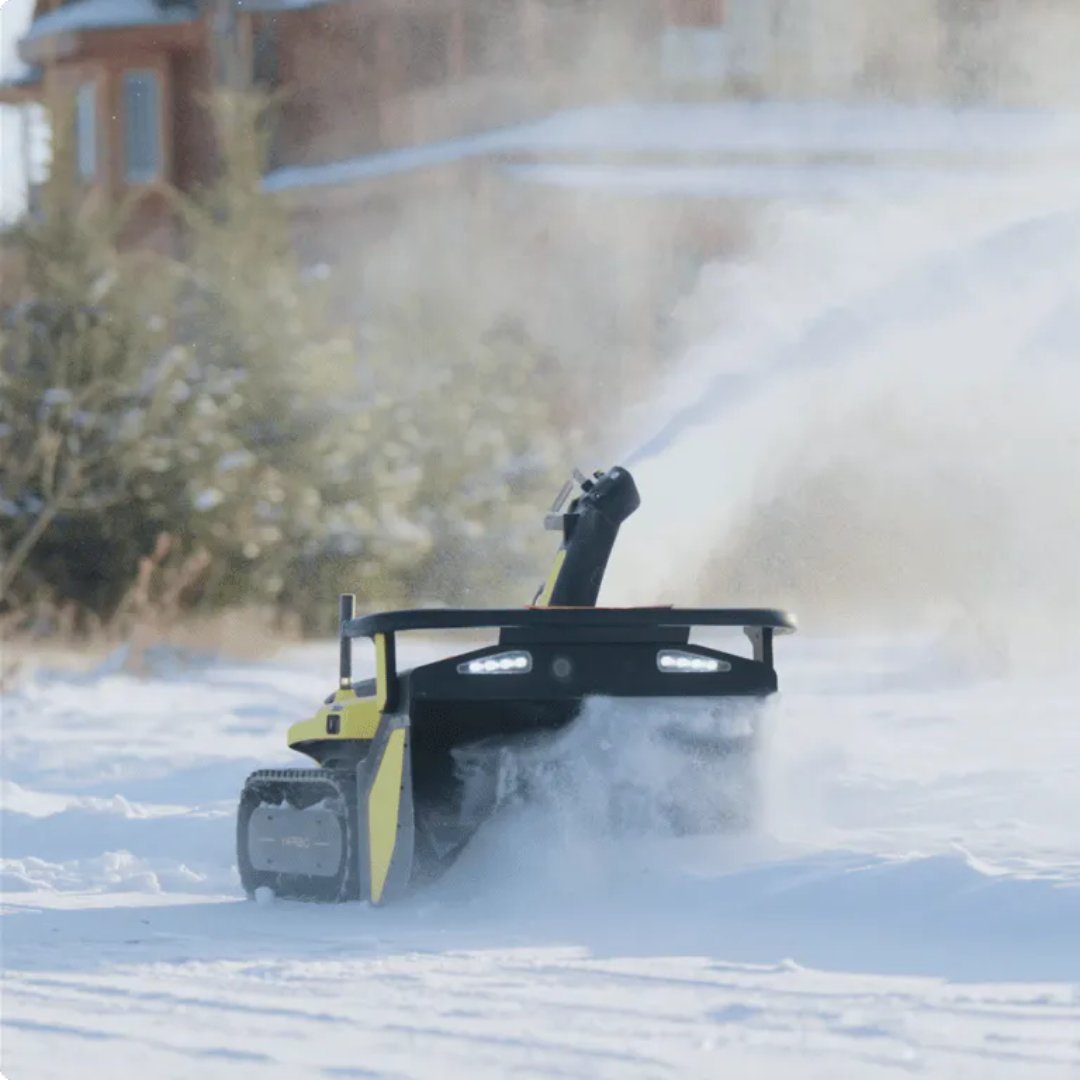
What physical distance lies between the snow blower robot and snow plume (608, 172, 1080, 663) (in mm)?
6872

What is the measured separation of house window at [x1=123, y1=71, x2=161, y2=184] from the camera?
29859mm

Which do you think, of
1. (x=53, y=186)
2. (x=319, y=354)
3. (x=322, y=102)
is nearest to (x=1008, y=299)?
(x=319, y=354)

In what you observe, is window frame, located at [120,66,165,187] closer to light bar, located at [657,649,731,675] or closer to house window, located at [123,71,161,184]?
house window, located at [123,71,161,184]

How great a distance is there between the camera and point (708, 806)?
7715 millimetres

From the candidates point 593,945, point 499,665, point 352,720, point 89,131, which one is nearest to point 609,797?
point 499,665

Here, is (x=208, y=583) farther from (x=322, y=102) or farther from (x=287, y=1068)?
(x=287, y=1068)

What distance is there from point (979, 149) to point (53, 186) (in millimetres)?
10627

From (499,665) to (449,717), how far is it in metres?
0.27

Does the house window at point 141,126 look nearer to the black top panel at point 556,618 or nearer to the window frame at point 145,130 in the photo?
the window frame at point 145,130

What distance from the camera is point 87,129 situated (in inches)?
1188

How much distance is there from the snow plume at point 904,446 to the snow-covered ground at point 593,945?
5.60m

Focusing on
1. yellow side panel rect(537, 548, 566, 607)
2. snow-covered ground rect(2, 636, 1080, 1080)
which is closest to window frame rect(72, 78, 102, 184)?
snow-covered ground rect(2, 636, 1080, 1080)

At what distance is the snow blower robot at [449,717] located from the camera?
7.20 m

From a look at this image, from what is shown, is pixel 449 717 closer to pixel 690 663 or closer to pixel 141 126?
pixel 690 663
